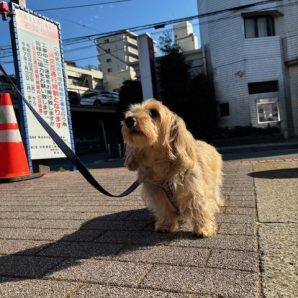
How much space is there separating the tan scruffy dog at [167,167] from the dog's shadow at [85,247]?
0.62 feet

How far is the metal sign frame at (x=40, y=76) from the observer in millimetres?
8648

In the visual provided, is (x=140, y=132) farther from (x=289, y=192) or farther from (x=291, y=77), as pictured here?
(x=291, y=77)

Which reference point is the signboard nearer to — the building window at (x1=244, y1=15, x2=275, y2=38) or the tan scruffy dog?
the tan scruffy dog

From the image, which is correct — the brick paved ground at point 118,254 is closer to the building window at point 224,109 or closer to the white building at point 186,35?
the building window at point 224,109

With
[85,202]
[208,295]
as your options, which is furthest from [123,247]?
[85,202]

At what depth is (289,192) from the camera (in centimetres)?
530

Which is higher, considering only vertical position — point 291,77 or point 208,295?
point 291,77

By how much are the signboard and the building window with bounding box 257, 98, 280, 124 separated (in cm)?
1735

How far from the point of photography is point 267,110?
82.3 feet

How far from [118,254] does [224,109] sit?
936 inches

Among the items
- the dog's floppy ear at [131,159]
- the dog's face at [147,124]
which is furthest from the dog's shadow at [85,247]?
the dog's face at [147,124]

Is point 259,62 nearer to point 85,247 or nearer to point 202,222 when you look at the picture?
point 202,222

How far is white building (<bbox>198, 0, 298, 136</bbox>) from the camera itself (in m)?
25.0

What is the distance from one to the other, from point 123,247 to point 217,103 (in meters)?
23.2
